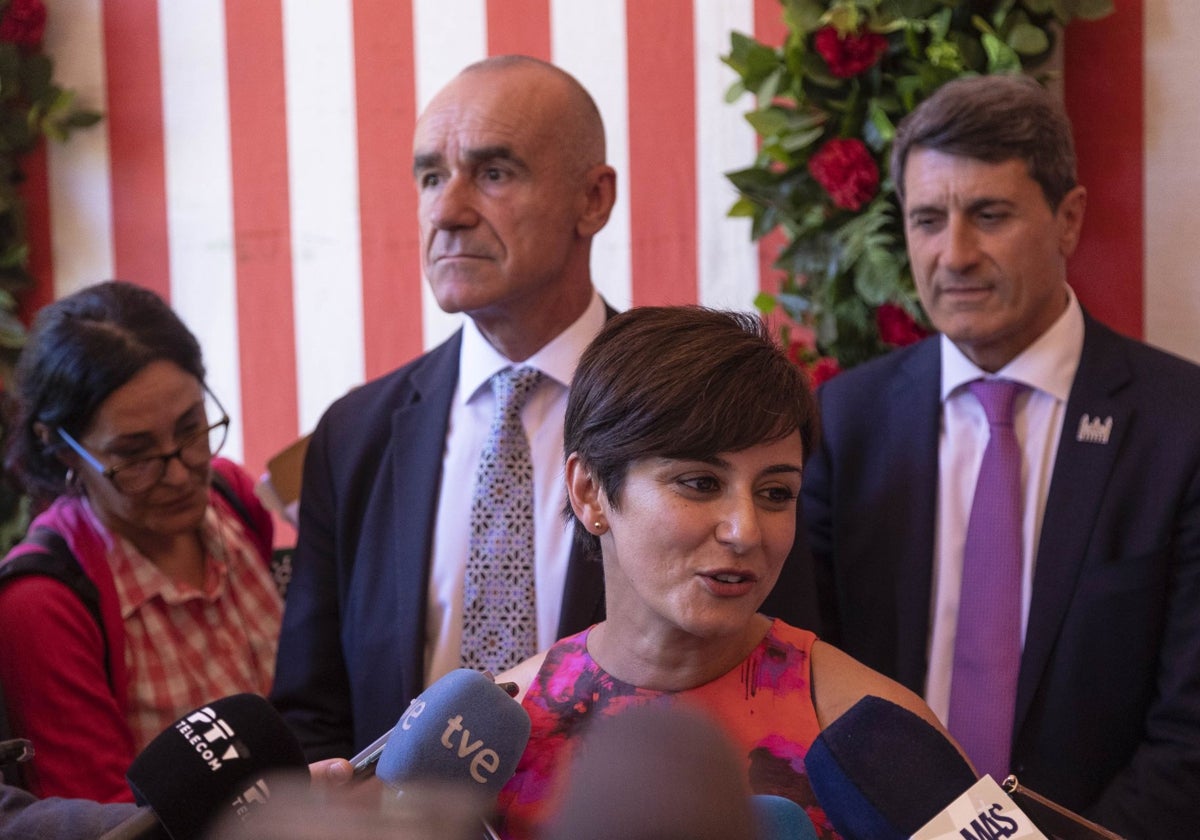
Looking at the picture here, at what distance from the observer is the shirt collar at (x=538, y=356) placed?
2.08 m

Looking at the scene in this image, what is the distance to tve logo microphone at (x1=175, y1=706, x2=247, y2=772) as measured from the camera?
1150 millimetres

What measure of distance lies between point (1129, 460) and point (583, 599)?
800mm

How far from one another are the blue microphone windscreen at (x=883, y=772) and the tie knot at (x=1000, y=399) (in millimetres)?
935

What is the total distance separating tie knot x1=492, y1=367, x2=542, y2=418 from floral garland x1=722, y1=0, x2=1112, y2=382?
0.64 metres

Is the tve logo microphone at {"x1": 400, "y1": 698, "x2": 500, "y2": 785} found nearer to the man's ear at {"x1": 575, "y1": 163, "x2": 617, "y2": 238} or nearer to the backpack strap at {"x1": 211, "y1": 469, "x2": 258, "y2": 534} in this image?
the man's ear at {"x1": 575, "y1": 163, "x2": 617, "y2": 238}

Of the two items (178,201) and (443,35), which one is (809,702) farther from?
(178,201)

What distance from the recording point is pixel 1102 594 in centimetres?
189

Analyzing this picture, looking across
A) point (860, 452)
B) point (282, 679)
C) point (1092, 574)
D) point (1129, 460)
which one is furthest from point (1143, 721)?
point (282, 679)

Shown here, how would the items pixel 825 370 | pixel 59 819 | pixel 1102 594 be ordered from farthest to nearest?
pixel 825 370
pixel 1102 594
pixel 59 819

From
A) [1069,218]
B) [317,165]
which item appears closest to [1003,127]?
[1069,218]

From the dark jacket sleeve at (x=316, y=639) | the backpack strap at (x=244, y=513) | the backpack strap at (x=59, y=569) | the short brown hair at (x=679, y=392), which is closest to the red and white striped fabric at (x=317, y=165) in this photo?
the backpack strap at (x=244, y=513)

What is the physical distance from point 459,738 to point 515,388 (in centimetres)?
90

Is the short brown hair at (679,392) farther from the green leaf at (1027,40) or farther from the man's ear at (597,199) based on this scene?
the green leaf at (1027,40)

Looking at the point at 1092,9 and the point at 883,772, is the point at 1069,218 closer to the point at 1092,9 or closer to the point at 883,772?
the point at 1092,9
